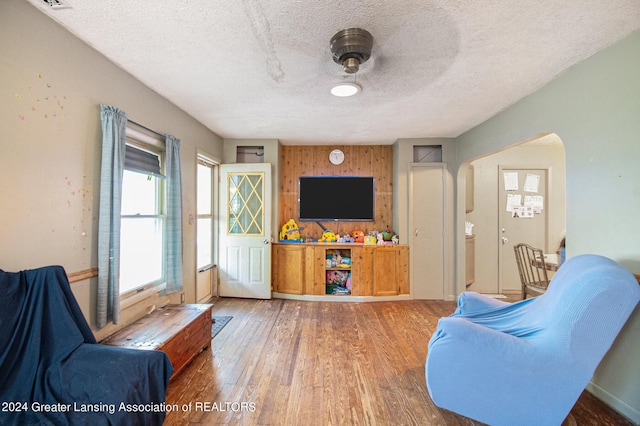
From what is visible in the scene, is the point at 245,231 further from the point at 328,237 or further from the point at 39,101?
the point at 39,101

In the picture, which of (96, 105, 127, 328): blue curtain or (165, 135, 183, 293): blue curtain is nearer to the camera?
(96, 105, 127, 328): blue curtain

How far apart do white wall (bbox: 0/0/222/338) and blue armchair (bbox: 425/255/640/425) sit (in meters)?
2.40

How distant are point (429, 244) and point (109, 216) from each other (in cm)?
389

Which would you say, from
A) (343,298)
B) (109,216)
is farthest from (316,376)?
(109,216)

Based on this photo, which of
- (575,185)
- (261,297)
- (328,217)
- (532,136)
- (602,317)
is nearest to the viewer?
(602,317)

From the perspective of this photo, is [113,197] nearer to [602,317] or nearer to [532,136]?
[602,317]

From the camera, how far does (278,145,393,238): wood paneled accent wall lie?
176 inches

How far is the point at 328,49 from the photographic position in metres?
1.84

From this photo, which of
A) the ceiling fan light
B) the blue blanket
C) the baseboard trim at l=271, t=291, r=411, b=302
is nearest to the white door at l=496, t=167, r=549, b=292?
the baseboard trim at l=271, t=291, r=411, b=302

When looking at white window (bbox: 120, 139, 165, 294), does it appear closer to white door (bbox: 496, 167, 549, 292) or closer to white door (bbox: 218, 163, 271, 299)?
white door (bbox: 218, 163, 271, 299)

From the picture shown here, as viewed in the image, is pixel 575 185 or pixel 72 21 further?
pixel 575 185

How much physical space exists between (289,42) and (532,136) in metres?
2.40

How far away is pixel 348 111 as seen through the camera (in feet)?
9.86

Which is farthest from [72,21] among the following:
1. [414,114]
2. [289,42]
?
[414,114]
